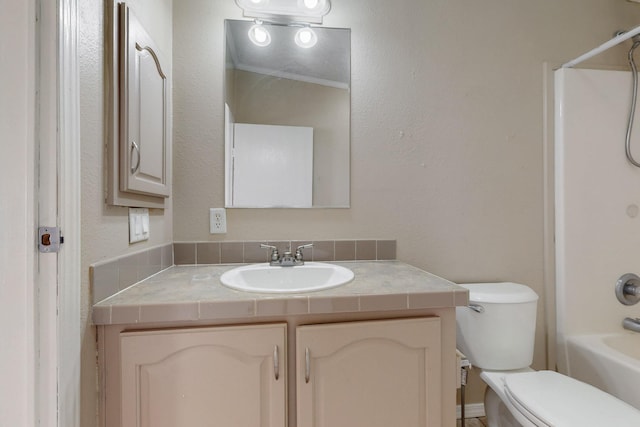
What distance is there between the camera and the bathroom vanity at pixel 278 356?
78cm

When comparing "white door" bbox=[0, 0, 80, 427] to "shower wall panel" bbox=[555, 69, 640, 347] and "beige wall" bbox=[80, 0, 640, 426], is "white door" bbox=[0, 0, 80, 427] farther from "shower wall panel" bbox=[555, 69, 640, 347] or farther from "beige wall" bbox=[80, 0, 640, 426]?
"shower wall panel" bbox=[555, 69, 640, 347]

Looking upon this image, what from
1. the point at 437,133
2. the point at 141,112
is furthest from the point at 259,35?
the point at 437,133

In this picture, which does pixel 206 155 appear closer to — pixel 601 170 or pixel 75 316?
pixel 75 316

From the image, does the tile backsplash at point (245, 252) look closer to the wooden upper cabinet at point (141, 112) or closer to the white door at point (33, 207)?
the wooden upper cabinet at point (141, 112)

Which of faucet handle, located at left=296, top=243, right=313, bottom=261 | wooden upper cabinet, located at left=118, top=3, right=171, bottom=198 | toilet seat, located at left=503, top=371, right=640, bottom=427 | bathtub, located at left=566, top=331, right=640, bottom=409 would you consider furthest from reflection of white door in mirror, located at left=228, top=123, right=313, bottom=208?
bathtub, located at left=566, top=331, right=640, bottom=409

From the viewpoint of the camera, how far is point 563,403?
0.96 metres

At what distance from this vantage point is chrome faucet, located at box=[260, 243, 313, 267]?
1285mm

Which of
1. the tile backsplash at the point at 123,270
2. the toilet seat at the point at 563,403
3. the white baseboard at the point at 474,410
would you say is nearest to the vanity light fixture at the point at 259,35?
the tile backsplash at the point at 123,270

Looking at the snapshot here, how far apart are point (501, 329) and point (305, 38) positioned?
1589 millimetres

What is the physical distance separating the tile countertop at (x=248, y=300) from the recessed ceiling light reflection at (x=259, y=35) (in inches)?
43.6

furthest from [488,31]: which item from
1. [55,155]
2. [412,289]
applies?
[55,155]

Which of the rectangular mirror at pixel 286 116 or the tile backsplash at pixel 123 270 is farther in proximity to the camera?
the rectangular mirror at pixel 286 116

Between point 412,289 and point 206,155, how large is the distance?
1056 millimetres

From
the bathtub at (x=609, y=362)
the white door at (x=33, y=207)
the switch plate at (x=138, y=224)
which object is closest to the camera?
the white door at (x=33, y=207)
